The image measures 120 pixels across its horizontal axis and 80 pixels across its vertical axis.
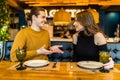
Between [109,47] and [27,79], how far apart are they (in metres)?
1.63

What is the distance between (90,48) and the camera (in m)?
2.60

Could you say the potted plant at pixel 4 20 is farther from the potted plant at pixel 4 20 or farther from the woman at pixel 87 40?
the woman at pixel 87 40

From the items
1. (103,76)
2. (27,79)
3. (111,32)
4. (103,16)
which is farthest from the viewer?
(111,32)

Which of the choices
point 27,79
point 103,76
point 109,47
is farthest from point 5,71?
point 109,47

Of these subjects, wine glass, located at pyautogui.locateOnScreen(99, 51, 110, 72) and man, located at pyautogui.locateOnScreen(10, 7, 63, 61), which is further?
man, located at pyautogui.locateOnScreen(10, 7, 63, 61)

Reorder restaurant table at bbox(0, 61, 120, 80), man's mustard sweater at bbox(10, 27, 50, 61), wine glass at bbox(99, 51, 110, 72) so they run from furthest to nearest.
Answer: man's mustard sweater at bbox(10, 27, 50, 61) → wine glass at bbox(99, 51, 110, 72) → restaurant table at bbox(0, 61, 120, 80)

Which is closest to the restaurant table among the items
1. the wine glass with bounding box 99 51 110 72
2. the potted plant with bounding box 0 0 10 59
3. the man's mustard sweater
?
the wine glass with bounding box 99 51 110 72

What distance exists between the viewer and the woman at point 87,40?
2572mm

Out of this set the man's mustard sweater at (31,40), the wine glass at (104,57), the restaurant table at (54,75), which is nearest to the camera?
the restaurant table at (54,75)

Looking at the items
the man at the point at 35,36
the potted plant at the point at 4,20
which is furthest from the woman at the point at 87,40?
the potted plant at the point at 4,20

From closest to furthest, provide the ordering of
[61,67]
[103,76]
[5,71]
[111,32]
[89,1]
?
1. [103,76]
2. [5,71]
3. [61,67]
4. [89,1]
5. [111,32]

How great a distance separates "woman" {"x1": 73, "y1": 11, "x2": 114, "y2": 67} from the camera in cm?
257

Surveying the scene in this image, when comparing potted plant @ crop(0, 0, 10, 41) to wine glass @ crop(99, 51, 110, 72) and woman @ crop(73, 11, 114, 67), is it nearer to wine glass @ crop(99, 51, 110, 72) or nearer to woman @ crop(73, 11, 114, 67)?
woman @ crop(73, 11, 114, 67)

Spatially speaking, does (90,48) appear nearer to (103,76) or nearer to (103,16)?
(103,76)
